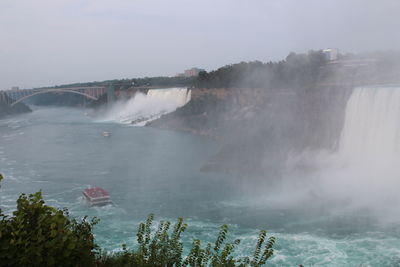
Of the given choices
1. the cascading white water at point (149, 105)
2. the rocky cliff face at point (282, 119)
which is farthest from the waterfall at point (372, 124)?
the cascading white water at point (149, 105)

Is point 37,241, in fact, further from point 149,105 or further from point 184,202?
point 149,105

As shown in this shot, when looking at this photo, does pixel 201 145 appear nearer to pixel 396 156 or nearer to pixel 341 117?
pixel 341 117

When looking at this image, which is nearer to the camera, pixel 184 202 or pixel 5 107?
pixel 184 202

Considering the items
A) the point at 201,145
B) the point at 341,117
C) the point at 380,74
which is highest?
the point at 380,74

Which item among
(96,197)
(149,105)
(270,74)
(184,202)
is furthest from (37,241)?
(149,105)

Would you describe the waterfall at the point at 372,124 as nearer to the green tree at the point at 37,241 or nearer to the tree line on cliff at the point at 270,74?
the tree line on cliff at the point at 270,74

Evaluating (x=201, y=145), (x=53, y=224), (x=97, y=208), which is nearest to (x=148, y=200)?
(x=97, y=208)

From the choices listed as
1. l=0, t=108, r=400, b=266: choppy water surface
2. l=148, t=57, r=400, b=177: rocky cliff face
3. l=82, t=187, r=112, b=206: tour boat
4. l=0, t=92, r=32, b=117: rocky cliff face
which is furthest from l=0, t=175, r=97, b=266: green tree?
l=0, t=92, r=32, b=117: rocky cliff face
